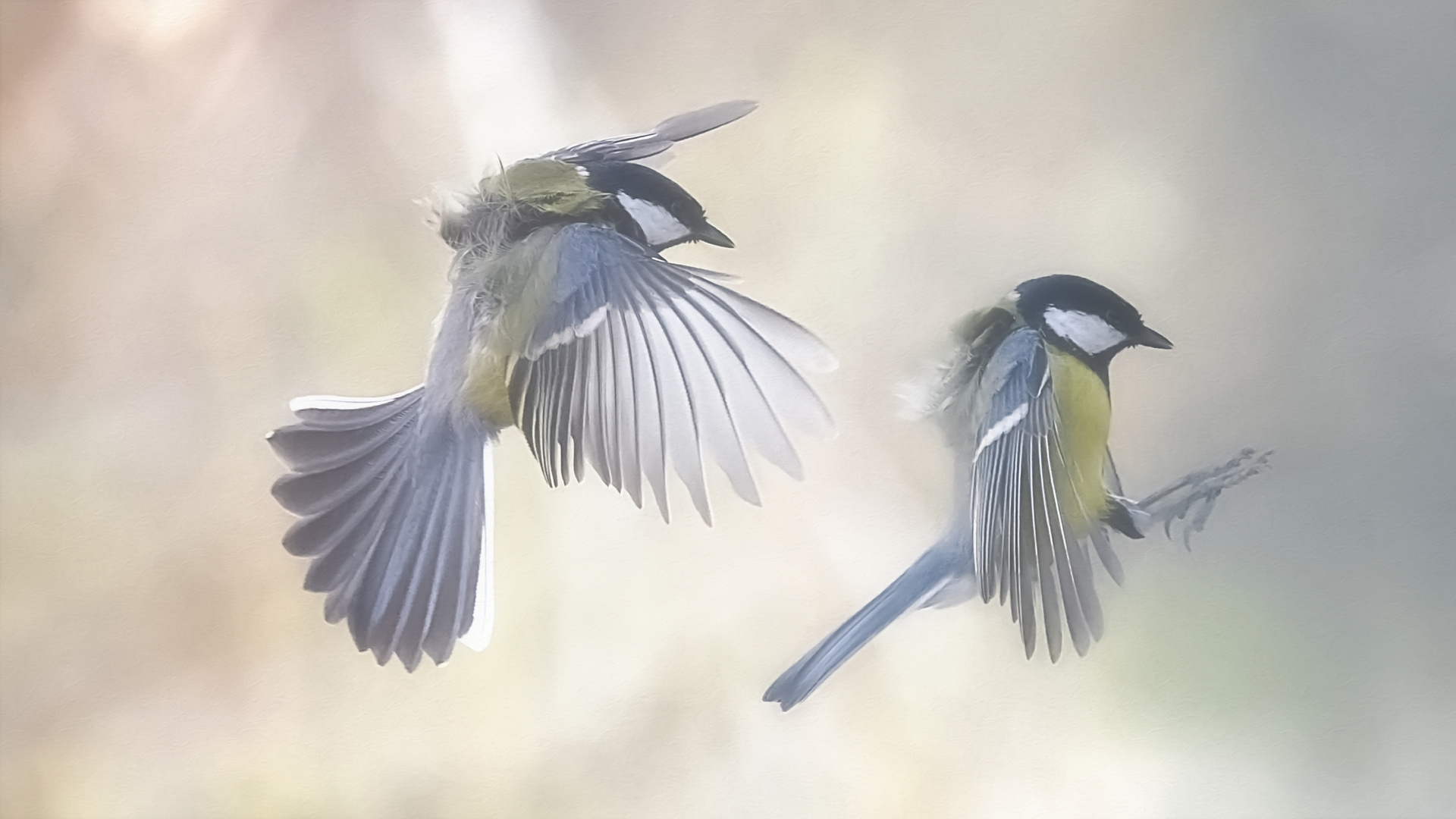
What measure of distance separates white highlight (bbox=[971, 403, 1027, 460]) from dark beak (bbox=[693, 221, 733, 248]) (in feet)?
0.94

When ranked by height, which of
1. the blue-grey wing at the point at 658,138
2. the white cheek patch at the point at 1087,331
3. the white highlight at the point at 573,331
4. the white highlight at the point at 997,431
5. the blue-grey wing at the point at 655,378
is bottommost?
the white highlight at the point at 997,431

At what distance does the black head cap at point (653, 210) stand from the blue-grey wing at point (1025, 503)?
280mm

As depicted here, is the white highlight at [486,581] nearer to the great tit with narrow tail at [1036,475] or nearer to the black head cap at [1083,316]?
the great tit with narrow tail at [1036,475]

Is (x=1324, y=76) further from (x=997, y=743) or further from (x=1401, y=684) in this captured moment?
(x=997, y=743)

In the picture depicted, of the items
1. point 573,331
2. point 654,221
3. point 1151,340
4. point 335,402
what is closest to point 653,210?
point 654,221

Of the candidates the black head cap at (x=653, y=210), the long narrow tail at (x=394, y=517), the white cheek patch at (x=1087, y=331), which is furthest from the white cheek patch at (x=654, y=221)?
the white cheek patch at (x=1087, y=331)

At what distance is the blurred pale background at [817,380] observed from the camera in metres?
0.81

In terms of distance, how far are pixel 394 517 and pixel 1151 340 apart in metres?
0.70

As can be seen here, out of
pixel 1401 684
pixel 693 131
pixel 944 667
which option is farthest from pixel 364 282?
pixel 1401 684

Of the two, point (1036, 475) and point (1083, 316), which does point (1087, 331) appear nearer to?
point (1083, 316)

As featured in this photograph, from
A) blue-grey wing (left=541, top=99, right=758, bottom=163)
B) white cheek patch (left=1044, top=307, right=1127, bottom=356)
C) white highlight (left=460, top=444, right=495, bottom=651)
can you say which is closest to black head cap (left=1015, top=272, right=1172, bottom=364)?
white cheek patch (left=1044, top=307, right=1127, bottom=356)

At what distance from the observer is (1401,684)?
2.70 ft

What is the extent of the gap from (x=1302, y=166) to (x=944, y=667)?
1.85 feet

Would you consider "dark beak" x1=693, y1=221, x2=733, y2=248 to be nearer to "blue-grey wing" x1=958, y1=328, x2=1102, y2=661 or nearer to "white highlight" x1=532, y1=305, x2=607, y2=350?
"white highlight" x1=532, y1=305, x2=607, y2=350
